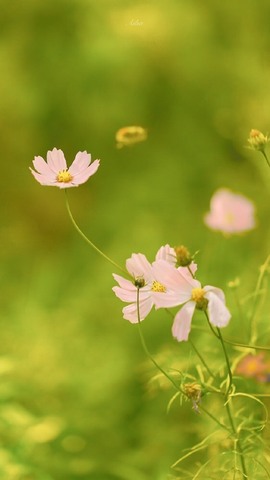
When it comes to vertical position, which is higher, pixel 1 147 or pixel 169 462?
pixel 1 147

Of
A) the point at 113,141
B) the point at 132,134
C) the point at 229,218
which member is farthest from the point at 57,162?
the point at 113,141

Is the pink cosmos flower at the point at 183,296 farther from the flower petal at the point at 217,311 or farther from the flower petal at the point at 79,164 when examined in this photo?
the flower petal at the point at 79,164

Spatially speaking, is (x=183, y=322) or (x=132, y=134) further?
(x=132, y=134)

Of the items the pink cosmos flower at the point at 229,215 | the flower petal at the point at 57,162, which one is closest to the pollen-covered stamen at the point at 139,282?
the flower petal at the point at 57,162

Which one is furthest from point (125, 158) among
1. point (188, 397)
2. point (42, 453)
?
point (188, 397)

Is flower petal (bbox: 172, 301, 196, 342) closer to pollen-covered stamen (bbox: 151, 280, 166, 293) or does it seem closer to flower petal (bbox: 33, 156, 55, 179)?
pollen-covered stamen (bbox: 151, 280, 166, 293)

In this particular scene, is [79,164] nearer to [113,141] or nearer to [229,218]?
[229,218]

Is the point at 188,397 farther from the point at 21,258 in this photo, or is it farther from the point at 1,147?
the point at 1,147
